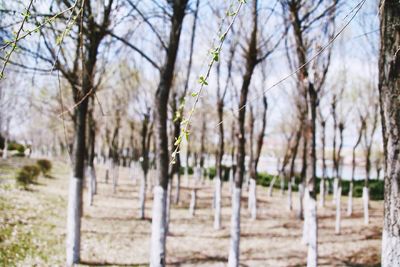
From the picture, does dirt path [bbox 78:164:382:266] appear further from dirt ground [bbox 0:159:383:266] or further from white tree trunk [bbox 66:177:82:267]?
white tree trunk [bbox 66:177:82:267]

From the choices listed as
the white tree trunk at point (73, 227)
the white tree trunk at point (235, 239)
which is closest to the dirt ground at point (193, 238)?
the white tree trunk at point (73, 227)

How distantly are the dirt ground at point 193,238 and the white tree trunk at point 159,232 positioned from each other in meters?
2.24

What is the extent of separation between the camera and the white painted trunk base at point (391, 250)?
3346 millimetres

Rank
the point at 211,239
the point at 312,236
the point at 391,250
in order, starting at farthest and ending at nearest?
the point at 211,239 → the point at 312,236 → the point at 391,250

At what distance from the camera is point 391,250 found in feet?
11.1

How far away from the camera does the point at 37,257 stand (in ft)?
24.9

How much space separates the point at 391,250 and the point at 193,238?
378 inches

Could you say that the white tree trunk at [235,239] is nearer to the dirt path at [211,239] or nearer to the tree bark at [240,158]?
the tree bark at [240,158]

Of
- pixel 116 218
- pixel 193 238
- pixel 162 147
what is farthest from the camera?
pixel 116 218

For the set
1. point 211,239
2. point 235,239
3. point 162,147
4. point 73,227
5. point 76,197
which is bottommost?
point 211,239

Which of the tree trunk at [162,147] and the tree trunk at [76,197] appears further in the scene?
the tree trunk at [76,197]

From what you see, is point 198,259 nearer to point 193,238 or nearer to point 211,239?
point 193,238

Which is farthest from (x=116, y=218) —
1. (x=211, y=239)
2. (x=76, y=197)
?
(x=76, y=197)

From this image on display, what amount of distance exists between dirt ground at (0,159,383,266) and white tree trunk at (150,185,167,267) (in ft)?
7.35
